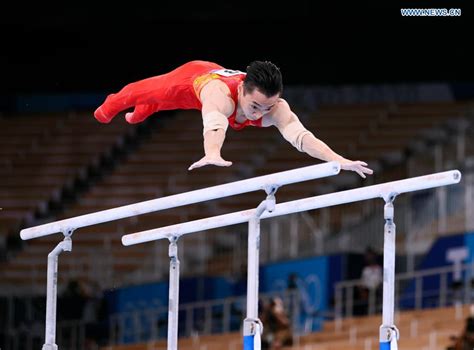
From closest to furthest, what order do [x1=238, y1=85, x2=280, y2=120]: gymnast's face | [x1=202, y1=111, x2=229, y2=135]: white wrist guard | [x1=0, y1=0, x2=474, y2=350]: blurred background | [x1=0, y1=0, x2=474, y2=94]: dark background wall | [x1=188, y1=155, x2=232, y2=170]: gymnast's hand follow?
1. [x1=188, y1=155, x2=232, y2=170]: gymnast's hand
2. [x1=202, y1=111, x2=229, y2=135]: white wrist guard
3. [x1=238, y1=85, x2=280, y2=120]: gymnast's face
4. [x1=0, y1=0, x2=474, y2=94]: dark background wall
5. [x1=0, y1=0, x2=474, y2=350]: blurred background

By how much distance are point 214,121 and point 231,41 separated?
5.99 metres

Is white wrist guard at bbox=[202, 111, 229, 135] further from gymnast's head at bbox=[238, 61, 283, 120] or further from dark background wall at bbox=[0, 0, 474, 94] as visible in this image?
dark background wall at bbox=[0, 0, 474, 94]

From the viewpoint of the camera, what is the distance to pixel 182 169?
14469 millimetres

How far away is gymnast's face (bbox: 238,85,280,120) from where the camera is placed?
19.2 feet

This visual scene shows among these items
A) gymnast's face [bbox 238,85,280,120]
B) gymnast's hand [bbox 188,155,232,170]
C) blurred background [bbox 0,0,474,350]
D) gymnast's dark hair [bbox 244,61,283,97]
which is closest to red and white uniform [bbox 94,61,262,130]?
gymnast's face [bbox 238,85,280,120]

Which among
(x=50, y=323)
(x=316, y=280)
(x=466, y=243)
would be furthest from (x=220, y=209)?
(x=50, y=323)

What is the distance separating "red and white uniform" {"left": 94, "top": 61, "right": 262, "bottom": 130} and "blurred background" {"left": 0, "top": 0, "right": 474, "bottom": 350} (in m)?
4.14

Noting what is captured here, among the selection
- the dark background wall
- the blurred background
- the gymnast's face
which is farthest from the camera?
the blurred background

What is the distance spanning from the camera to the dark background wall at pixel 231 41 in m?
11.1

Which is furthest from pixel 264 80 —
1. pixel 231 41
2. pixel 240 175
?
pixel 240 175

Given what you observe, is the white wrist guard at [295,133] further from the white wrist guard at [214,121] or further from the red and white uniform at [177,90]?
the white wrist guard at [214,121]

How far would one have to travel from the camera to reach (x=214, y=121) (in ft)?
18.9

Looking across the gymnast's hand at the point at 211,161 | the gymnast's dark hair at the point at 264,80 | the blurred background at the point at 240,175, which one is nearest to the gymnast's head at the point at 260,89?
the gymnast's dark hair at the point at 264,80

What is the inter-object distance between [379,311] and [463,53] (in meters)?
2.69
